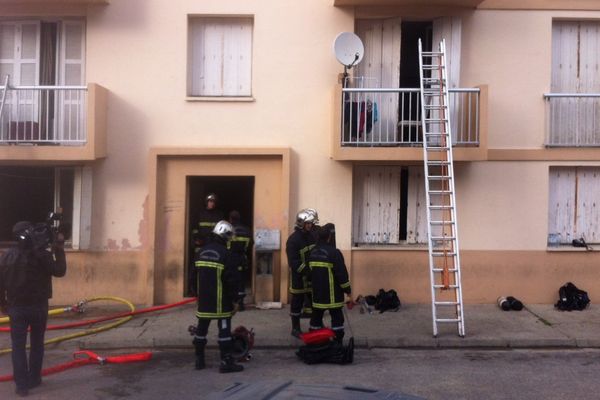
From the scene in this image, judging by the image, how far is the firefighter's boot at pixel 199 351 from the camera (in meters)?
8.74

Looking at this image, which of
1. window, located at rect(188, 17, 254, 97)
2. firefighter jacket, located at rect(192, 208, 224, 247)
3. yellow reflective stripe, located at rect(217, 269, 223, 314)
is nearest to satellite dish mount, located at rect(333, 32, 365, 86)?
window, located at rect(188, 17, 254, 97)

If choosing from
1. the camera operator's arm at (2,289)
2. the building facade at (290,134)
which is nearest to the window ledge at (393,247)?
the building facade at (290,134)

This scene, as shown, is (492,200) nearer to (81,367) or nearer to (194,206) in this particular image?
(194,206)

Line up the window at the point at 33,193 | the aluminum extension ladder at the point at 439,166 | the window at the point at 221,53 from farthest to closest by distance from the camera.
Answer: the window at the point at 33,193 < the window at the point at 221,53 < the aluminum extension ladder at the point at 439,166

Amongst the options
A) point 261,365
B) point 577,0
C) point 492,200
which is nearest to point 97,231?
point 261,365

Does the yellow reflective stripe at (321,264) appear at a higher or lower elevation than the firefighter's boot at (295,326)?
higher

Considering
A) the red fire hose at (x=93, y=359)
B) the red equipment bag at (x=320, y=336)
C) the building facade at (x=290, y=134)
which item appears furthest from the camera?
the building facade at (x=290, y=134)

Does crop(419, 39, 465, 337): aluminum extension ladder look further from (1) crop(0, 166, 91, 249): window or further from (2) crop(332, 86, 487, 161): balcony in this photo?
(1) crop(0, 166, 91, 249): window

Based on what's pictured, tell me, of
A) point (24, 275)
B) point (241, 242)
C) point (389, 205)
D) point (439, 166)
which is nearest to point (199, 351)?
point (24, 275)

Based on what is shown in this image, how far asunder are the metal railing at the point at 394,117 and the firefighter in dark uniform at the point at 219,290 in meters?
4.29

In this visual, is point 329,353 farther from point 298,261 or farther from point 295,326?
point 298,261

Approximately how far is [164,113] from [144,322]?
3.85 m

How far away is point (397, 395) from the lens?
3.12 metres

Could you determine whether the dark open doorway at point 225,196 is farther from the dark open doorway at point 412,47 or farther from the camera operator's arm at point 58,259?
the camera operator's arm at point 58,259
